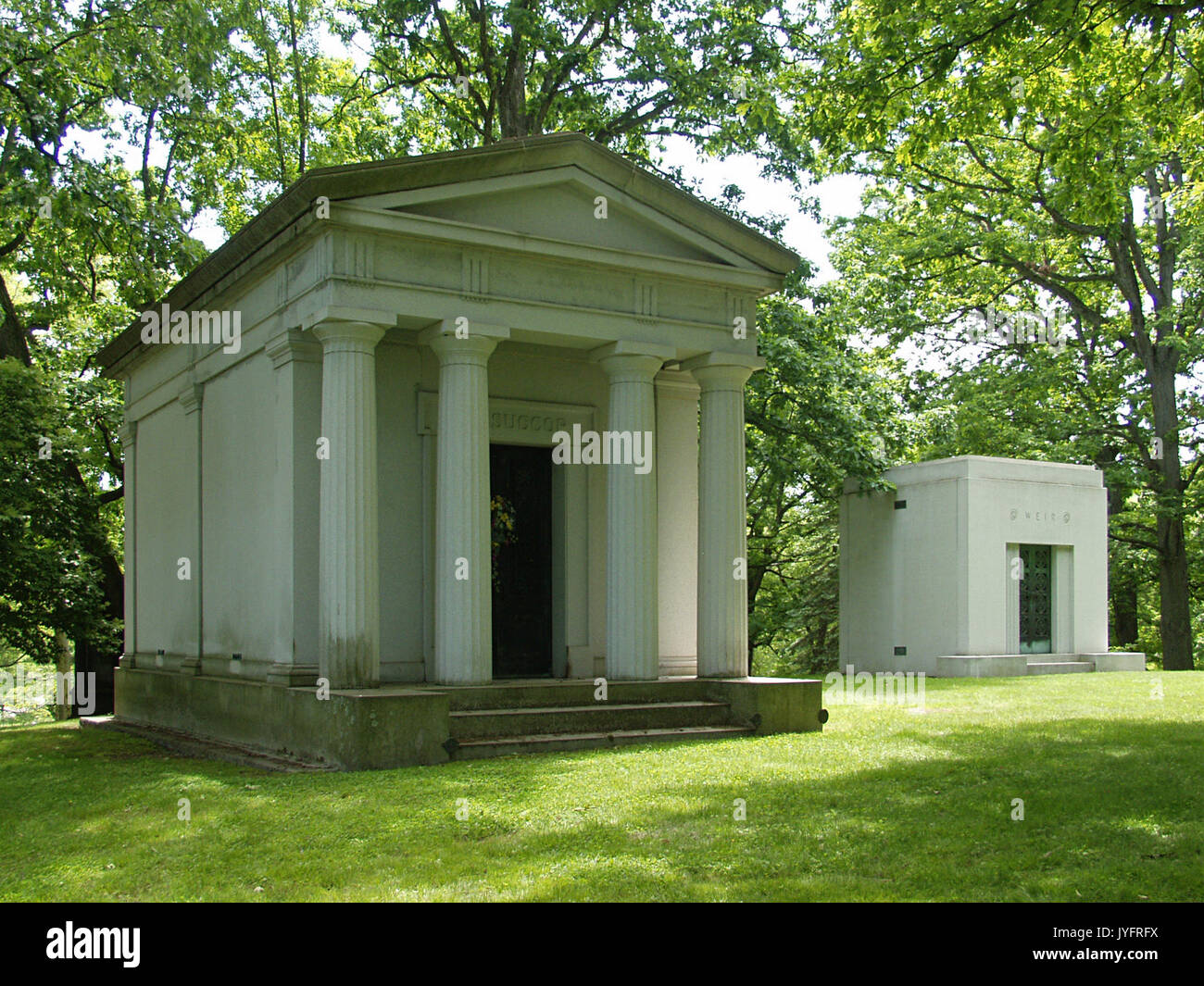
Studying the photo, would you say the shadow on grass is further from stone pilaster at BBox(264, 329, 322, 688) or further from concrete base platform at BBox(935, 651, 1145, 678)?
concrete base platform at BBox(935, 651, 1145, 678)

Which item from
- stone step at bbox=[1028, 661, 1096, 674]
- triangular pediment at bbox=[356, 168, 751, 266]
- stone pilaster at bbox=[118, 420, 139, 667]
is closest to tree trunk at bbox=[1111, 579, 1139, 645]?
stone step at bbox=[1028, 661, 1096, 674]

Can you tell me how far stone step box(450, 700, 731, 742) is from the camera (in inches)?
451

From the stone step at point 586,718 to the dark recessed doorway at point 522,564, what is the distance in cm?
252

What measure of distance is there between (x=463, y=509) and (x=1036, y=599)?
49.8 ft

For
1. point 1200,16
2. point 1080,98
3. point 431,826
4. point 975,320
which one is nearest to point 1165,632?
point 975,320

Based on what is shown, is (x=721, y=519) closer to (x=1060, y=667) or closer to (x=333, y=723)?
(x=333, y=723)

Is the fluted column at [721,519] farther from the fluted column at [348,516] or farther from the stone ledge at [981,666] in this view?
the stone ledge at [981,666]

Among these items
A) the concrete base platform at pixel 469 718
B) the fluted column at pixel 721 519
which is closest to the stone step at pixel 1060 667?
the fluted column at pixel 721 519

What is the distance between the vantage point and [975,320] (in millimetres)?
30672

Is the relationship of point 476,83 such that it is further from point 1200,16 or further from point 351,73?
point 1200,16

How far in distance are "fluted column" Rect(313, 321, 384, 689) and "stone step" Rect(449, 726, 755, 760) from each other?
1.37 metres

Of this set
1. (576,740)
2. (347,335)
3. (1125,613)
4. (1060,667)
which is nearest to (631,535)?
(576,740)

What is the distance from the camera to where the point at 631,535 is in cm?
1334

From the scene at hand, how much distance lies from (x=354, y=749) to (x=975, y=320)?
24.2 m
